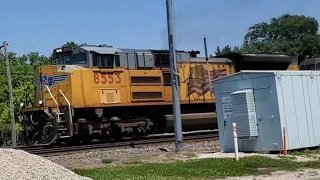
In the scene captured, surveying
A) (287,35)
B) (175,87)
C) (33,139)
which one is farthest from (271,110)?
(287,35)

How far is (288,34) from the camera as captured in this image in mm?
78812

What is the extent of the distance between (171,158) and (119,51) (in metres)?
9.11

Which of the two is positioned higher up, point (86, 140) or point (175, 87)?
point (175, 87)

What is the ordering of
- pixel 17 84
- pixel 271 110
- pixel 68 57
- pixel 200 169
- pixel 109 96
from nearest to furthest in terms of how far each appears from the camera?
pixel 200 169
pixel 271 110
pixel 109 96
pixel 68 57
pixel 17 84

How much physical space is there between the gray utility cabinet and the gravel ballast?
272 inches

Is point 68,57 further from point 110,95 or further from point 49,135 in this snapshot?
point 49,135

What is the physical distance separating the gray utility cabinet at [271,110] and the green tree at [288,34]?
176ft

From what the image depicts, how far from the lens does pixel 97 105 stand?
21750 mm

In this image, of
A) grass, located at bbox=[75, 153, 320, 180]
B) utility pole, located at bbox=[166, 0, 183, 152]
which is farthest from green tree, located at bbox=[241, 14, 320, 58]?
grass, located at bbox=[75, 153, 320, 180]

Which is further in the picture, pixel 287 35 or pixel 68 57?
pixel 287 35

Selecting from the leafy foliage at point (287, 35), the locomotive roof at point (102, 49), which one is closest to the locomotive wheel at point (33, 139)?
the locomotive roof at point (102, 49)

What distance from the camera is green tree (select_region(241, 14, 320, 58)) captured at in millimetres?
70125

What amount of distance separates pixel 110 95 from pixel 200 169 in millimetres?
10817

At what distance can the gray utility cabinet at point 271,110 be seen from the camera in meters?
14.9
